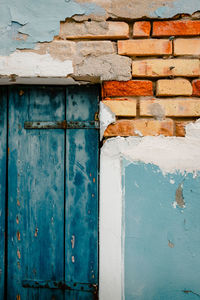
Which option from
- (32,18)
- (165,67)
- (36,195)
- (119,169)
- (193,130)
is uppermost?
(32,18)

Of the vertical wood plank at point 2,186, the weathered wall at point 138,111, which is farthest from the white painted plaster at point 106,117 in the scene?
the vertical wood plank at point 2,186

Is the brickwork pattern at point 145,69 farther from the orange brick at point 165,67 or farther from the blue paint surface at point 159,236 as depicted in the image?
the blue paint surface at point 159,236

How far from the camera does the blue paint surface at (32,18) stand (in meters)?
1.20

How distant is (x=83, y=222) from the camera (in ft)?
4.49

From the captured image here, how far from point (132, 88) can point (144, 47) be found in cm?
21

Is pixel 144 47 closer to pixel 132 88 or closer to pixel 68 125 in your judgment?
pixel 132 88

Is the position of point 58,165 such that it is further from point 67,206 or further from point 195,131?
point 195,131

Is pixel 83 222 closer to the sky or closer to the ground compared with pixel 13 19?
closer to the ground

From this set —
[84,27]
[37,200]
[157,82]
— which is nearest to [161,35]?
[157,82]

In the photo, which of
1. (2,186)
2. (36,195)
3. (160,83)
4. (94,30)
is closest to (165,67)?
(160,83)

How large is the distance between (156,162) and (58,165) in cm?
57

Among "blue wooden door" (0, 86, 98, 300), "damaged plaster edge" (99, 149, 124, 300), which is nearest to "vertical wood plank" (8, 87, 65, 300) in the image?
"blue wooden door" (0, 86, 98, 300)

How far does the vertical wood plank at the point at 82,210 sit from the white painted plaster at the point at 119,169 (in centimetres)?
18

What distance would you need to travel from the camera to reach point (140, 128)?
3.85ft
